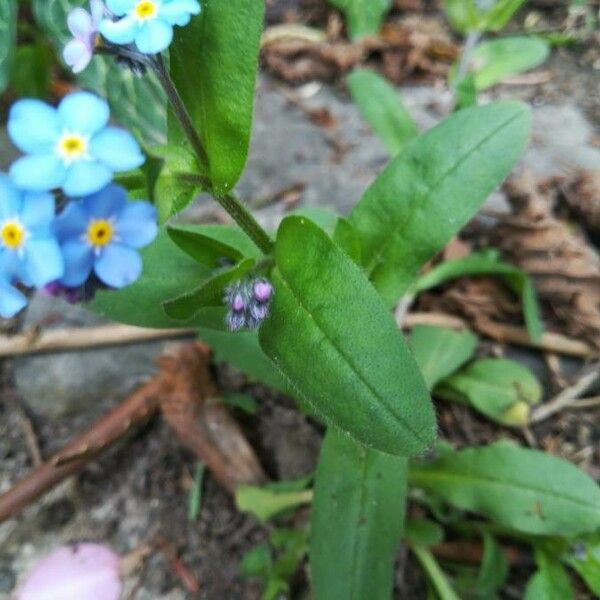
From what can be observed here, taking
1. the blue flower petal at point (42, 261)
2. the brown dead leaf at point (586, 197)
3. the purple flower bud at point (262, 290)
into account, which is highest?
the blue flower petal at point (42, 261)

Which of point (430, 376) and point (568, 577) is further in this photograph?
point (430, 376)

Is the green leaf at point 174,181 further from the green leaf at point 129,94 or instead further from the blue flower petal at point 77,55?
the green leaf at point 129,94

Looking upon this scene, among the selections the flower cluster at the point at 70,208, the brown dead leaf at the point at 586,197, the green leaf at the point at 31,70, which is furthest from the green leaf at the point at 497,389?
the green leaf at the point at 31,70

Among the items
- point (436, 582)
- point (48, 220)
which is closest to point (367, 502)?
point (436, 582)

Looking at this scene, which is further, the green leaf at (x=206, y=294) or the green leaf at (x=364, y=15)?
the green leaf at (x=364, y=15)

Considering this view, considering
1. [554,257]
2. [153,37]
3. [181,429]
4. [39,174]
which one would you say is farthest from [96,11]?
[554,257]

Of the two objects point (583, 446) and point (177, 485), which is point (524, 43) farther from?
point (177, 485)

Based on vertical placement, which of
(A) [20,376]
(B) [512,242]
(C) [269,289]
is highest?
(C) [269,289]

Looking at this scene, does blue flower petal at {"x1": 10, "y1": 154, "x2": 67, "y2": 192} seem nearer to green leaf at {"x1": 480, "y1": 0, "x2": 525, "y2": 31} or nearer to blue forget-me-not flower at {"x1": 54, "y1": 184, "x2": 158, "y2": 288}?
blue forget-me-not flower at {"x1": 54, "y1": 184, "x2": 158, "y2": 288}
